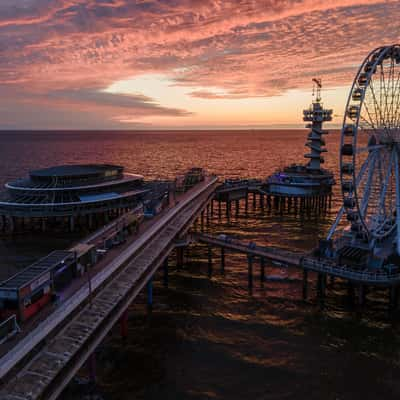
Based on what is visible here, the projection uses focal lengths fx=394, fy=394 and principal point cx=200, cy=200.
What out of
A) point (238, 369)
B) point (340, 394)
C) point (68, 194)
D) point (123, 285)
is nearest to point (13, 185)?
point (68, 194)

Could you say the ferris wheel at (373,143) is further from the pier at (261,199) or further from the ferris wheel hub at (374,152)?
the pier at (261,199)

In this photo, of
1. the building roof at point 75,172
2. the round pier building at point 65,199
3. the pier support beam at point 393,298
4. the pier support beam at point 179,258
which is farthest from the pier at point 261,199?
the pier support beam at point 393,298

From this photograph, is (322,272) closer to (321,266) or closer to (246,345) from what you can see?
(321,266)

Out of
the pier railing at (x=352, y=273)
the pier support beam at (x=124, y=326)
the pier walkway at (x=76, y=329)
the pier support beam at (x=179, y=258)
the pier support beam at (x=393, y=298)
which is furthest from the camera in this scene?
the pier support beam at (x=179, y=258)

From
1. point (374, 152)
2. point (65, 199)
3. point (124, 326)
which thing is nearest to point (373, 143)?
point (374, 152)

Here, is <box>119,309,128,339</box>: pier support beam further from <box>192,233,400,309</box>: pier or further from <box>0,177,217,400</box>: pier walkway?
<box>192,233,400,309</box>: pier

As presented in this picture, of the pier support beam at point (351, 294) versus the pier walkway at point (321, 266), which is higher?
the pier walkway at point (321, 266)

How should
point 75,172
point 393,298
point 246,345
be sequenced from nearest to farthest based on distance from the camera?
point 246,345, point 393,298, point 75,172
